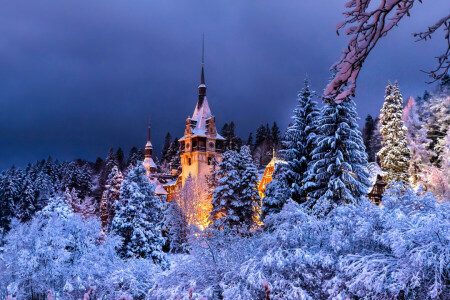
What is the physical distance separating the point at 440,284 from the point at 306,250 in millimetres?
4803

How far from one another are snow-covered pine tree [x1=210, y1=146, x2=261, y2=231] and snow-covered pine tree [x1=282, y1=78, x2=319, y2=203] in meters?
5.51

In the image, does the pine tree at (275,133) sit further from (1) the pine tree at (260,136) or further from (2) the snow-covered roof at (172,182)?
(2) the snow-covered roof at (172,182)

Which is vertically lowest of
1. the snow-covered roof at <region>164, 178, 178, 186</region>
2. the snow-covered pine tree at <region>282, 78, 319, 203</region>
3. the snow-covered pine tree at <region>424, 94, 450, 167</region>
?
the snow-covered pine tree at <region>282, 78, 319, 203</region>

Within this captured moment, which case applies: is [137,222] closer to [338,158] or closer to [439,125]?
[338,158]

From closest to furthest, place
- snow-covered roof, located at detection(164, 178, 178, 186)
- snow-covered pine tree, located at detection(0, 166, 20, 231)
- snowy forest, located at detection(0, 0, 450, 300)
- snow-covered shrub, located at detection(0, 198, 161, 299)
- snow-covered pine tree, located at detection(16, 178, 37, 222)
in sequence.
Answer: snowy forest, located at detection(0, 0, 450, 300), snow-covered shrub, located at detection(0, 198, 161, 299), snow-covered pine tree, located at detection(0, 166, 20, 231), snow-covered pine tree, located at detection(16, 178, 37, 222), snow-covered roof, located at detection(164, 178, 178, 186)

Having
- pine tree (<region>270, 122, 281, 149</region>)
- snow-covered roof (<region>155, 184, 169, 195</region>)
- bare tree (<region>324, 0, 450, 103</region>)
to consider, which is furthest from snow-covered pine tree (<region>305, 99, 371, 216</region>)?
pine tree (<region>270, 122, 281, 149</region>)

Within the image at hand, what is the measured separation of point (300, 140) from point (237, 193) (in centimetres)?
729

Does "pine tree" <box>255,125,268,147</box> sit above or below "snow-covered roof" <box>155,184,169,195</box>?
above

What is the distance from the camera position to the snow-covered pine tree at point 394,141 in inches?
1356

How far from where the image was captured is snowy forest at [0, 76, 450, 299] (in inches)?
480

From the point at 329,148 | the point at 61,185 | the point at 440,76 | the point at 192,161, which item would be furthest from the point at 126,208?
the point at 61,185

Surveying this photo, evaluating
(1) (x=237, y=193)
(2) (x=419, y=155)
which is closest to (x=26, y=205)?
(1) (x=237, y=193)

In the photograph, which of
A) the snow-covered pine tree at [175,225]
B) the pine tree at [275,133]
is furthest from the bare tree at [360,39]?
the pine tree at [275,133]

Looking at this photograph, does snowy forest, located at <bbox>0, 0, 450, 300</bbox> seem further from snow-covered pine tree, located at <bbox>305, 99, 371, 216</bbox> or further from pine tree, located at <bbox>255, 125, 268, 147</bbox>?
pine tree, located at <bbox>255, 125, 268, 147</bbox>
